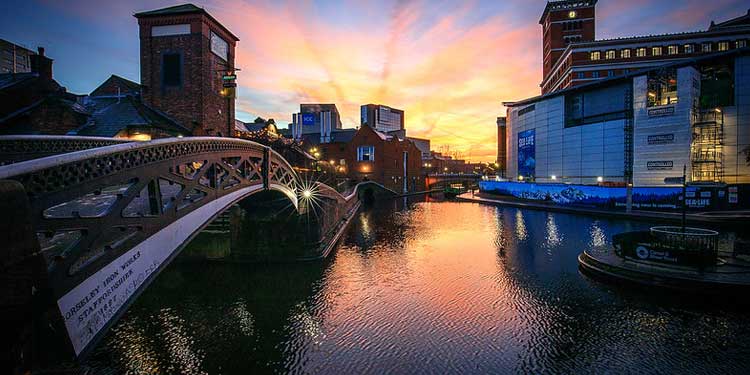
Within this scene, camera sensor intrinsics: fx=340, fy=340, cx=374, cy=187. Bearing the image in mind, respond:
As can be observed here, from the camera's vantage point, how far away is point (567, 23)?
78250mm

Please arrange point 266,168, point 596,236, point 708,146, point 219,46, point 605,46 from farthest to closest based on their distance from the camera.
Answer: point 605,46 → point 708,146 → point 596,236 → point 219,46 → point 266,168

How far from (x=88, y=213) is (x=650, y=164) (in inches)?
1958

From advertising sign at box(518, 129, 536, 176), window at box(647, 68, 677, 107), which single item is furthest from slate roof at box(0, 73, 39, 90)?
advertising sign at box(518, 129, 536, 176)

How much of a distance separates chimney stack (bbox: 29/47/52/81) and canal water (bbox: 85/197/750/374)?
15.7m

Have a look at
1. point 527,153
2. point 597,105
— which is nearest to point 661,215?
point 597,105

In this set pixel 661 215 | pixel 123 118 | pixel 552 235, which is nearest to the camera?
pixel 123 118

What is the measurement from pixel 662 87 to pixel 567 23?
48337 millimetres

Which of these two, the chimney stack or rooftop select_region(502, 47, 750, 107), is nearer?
the chimney stack

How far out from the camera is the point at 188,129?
21.0m

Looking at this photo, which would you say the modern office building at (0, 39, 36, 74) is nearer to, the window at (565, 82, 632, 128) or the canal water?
the canal water

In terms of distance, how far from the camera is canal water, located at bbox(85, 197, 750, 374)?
9.09 meters

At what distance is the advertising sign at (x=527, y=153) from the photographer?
55.1m

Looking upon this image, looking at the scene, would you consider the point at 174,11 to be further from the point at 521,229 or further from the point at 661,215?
the point at 661,215

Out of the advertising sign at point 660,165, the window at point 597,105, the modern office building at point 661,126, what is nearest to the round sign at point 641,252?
the modern office building at point 661,126
